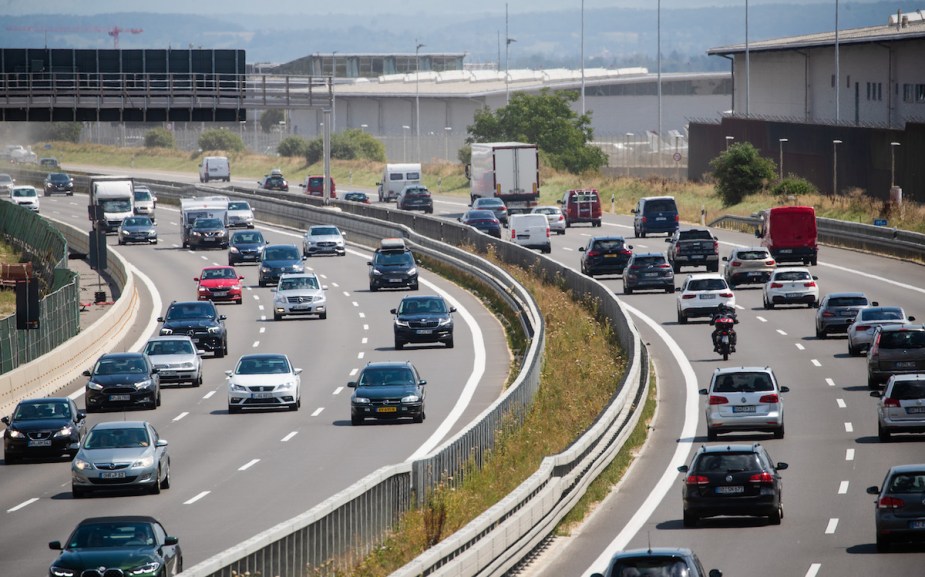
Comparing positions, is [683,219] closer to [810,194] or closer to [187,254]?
[810,194]

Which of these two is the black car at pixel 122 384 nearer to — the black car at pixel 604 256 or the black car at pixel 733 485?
the black car at pixel 733 485

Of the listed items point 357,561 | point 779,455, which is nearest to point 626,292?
point 779,455

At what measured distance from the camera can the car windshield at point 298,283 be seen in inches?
2216

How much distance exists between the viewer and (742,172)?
89.4 meters

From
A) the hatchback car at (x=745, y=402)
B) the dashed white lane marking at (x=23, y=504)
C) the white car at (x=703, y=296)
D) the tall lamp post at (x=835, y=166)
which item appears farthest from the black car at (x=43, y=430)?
the tall lamp post at (x=835, y=166)

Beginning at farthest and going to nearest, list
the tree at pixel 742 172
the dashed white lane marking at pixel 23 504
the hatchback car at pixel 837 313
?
1. the tree at pixel 742 172
2. the hatchback car at pixel 837 313
3. the dashed white lane marking at pixel 23 504

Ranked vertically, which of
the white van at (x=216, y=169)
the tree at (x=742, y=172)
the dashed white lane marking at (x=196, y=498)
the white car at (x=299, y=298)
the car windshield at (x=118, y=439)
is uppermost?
the white van at (x=216, y=169)

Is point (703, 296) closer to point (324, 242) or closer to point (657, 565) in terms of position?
point (324, 242)

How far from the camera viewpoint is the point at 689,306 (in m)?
51.2

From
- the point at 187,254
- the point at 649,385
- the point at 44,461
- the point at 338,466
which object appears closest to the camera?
the point at 338,466

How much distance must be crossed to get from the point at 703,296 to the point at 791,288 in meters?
4.24

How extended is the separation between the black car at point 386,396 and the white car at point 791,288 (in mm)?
21182

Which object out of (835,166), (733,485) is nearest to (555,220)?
(835,166)

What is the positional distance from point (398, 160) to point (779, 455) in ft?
399
